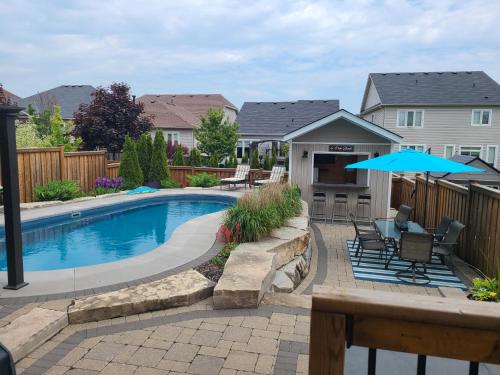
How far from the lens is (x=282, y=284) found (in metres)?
5.79

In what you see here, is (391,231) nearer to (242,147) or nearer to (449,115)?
(449,115)

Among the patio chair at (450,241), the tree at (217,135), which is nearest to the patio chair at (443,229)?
the patio chair at (450,241)

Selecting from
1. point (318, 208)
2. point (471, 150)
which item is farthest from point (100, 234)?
point (471, 150)

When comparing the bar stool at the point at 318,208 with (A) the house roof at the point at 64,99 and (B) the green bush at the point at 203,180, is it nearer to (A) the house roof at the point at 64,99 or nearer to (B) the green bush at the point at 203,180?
(B) the green bush at the point at 203,180

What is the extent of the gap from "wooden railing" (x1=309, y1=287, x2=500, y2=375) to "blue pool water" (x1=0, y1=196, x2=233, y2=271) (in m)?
7.32

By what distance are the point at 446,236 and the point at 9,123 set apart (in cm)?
746

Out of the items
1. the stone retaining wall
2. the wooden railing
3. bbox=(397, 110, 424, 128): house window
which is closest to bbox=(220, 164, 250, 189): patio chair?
the stone retaining wall

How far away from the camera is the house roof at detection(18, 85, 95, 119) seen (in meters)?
33.8

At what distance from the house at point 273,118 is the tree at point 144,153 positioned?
45.9 feet

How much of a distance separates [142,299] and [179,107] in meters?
34.5

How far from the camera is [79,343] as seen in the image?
3826mm

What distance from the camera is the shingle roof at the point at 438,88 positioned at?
77.7 feet

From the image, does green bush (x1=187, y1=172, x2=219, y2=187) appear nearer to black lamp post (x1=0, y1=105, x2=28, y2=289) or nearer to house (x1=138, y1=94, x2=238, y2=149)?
house (x1=138, y1=94, x2=238, y2=149)

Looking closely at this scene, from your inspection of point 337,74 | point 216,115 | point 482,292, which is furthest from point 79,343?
point 337,74
